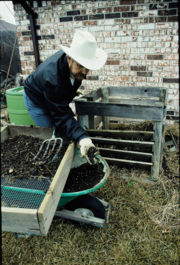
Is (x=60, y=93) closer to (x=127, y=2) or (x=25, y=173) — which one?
(x=25, y=173)

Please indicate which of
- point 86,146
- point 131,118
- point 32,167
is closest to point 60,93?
point 86,146

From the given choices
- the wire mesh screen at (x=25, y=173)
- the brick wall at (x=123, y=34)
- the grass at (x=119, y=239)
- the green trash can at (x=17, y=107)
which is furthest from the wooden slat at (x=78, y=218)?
the brick wall at (x=123, y=34)

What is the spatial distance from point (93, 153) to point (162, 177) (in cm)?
137

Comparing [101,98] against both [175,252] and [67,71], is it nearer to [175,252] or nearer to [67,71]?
[67,71]

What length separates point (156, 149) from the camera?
8.76 ft

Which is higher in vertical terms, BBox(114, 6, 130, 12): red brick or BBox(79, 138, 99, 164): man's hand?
BBox(114, 6, 130, 12): red brick

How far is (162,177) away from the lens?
291 cm

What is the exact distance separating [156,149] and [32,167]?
5.34ft

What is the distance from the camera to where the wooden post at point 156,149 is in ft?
8.44

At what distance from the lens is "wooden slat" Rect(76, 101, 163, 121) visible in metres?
2.50

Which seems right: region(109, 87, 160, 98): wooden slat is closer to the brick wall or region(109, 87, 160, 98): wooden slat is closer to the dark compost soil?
the brick wall

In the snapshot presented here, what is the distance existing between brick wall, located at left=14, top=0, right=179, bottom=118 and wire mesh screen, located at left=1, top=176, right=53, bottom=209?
2736 mm

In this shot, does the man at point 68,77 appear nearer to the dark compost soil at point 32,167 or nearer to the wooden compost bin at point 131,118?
the dark compost soil at point 32,167

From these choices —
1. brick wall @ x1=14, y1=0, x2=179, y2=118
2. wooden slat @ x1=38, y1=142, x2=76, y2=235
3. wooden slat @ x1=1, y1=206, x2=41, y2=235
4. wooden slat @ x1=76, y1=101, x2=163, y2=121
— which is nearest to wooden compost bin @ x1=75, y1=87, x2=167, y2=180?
wooden slat @ x1=76, y1=101, x2=163, y2=121
